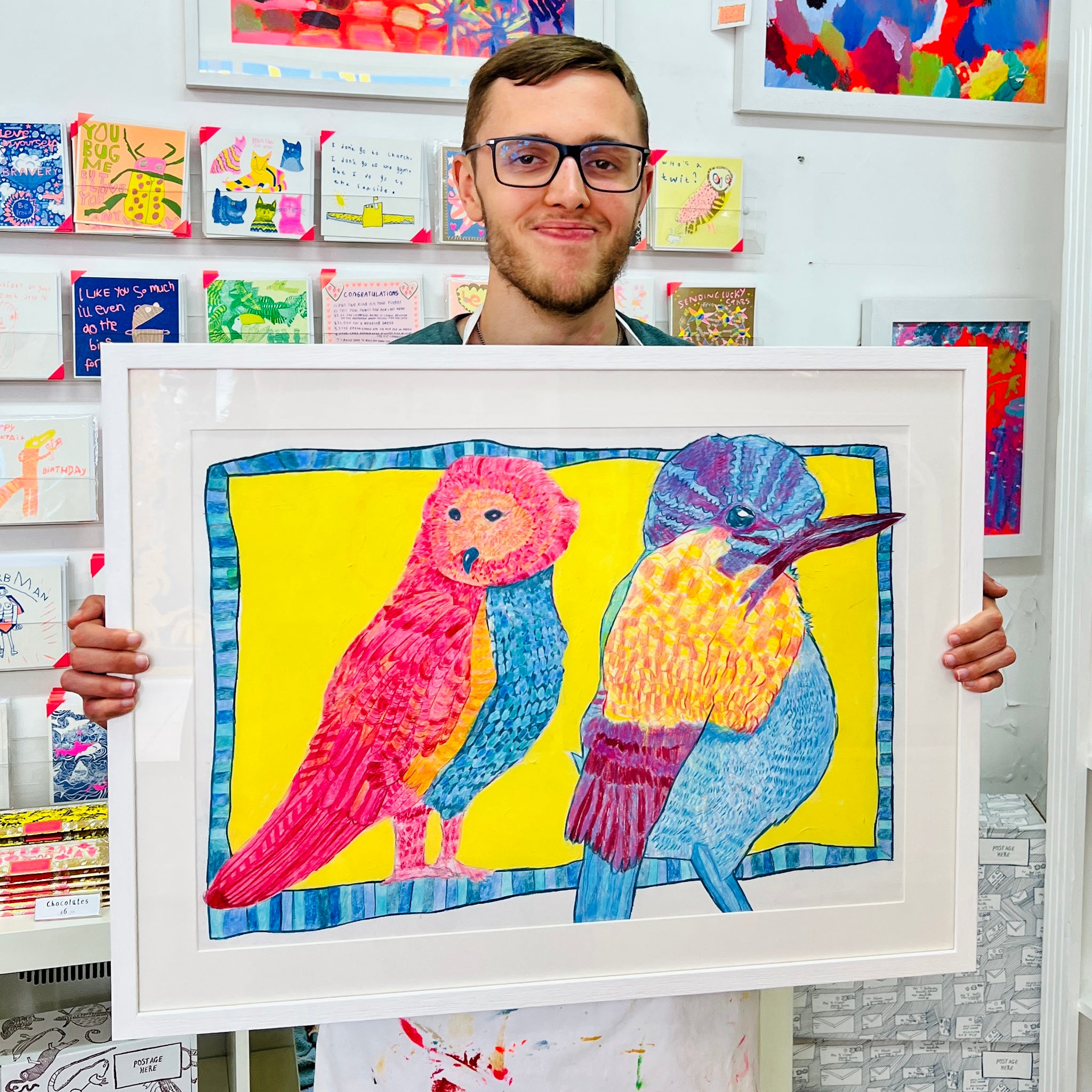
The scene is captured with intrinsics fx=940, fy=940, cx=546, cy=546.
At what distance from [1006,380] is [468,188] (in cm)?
122

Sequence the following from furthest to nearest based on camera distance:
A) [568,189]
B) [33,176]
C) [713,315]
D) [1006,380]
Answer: [1006,380] < [713,315] < [33,176] < [568,189]

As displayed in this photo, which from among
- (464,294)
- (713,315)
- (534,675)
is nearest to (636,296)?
(713,315)

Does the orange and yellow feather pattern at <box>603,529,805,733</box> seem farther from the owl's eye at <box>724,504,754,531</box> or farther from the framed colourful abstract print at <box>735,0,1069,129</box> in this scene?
the framed colourful abstract print at <box>735,0,1069,129</box>

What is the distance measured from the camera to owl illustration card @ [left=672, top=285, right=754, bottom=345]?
1.69 metres

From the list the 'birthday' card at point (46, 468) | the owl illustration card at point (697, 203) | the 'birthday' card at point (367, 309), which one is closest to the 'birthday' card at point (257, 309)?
the 'birthday' card at point (367, 309)

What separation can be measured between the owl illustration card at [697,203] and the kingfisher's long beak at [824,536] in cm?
93

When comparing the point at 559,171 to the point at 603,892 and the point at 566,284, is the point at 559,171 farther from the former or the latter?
the point at 603,892

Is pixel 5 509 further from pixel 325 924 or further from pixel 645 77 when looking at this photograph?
pixel 645 77

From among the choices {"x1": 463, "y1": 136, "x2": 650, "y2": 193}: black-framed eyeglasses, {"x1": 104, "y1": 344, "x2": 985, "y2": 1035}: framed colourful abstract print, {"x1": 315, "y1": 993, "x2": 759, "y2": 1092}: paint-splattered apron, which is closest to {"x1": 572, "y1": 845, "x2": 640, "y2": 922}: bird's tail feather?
{"x1": 104, "y1": 344, "x2": 985, "y2": 1035}: framed colourful abstract print

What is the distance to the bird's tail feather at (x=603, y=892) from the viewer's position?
891 mm

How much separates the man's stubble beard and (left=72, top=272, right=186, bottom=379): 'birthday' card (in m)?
0.68

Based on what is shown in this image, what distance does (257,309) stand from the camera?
156 centimetres

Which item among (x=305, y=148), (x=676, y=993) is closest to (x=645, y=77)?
(x=305, y=148)

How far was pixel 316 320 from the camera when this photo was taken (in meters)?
1.62
